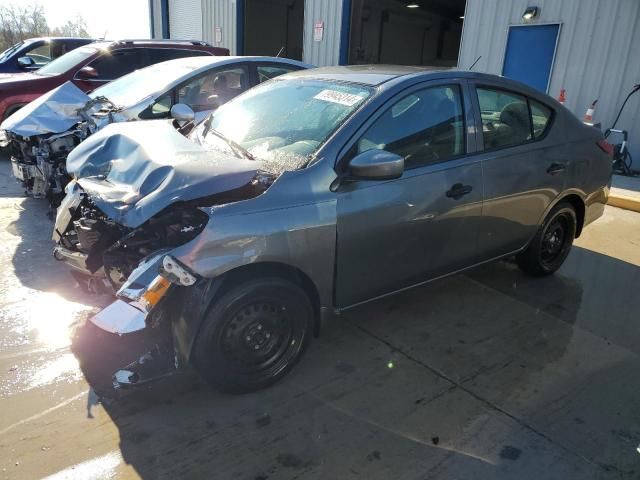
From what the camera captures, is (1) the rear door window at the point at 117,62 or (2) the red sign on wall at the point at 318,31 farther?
(2) the red sign on wall at the point at 318,31

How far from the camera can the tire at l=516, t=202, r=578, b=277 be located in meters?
4.30

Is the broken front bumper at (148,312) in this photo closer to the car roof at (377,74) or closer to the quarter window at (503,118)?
the car roof at (377,74)

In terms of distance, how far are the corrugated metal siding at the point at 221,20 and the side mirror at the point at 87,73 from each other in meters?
8.97

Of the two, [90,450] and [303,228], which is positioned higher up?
[303,228]

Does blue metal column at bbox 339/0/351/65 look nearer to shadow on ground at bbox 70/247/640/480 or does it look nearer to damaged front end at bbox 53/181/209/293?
shadow on ground at bbox 70/247/640/480

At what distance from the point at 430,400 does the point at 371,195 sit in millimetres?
1213

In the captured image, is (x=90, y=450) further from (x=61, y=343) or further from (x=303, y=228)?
(x=303, y=228)

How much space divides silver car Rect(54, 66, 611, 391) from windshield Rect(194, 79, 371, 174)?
0.05 feet

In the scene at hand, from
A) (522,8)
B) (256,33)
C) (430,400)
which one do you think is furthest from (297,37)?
→ (430,400)

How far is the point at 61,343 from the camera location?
3.23 meters

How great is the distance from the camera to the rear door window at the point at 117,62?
773 cm

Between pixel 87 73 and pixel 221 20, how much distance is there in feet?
32.9

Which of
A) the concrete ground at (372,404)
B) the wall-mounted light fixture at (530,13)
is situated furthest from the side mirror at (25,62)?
the wall-mounted light fixture at (530,13)

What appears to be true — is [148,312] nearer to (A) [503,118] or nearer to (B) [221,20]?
(A) [503,118]
